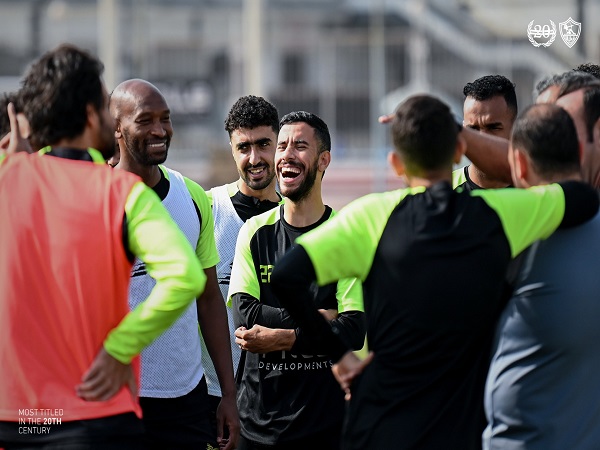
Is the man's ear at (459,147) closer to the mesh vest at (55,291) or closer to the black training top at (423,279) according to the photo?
the black training top at (423,279)

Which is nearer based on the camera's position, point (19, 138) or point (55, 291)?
point (55, 291)

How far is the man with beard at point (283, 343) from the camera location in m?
5.09

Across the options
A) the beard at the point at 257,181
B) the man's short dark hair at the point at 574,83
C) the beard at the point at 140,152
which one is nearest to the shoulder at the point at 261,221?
the beard at the point at 140,152

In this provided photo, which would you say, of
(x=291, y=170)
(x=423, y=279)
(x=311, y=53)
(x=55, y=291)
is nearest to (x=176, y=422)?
(x=291, y=170)

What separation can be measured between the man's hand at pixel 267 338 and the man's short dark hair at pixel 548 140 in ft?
5.62

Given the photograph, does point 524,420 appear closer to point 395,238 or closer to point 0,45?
point 395,238

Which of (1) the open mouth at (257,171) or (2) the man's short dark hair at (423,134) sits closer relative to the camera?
(2) the man's short dark hair at (423,134)

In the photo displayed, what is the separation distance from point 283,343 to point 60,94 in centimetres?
193

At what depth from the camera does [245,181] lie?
633 centimetres

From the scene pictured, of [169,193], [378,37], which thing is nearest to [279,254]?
[169,193]

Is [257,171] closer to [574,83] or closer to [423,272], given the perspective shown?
[574,83]

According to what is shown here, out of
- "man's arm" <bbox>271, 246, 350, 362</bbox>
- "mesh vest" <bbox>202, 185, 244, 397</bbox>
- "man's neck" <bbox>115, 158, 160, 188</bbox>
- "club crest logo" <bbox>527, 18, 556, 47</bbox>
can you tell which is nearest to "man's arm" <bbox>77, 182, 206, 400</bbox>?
"man's arm" <bbox>271, 246, 350, 362</bbox>

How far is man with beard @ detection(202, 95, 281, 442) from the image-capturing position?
6.09 metres

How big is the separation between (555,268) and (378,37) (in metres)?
25.3
